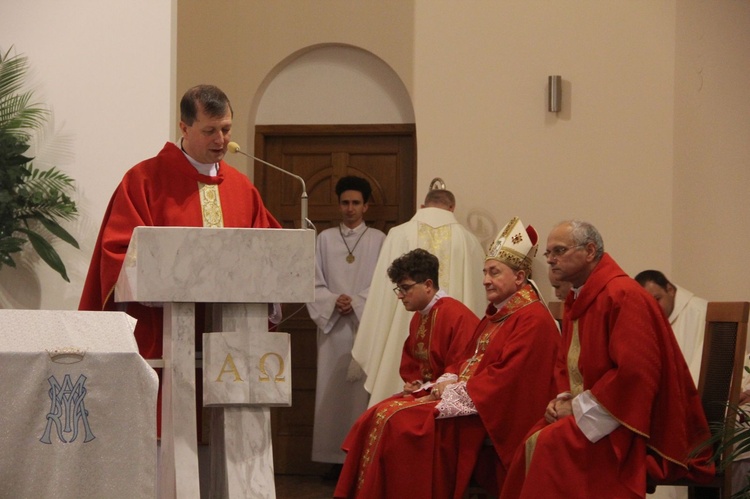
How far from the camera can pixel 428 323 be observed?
521 cm

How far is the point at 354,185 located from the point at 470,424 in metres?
2.89

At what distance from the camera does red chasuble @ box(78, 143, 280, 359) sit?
330 cm

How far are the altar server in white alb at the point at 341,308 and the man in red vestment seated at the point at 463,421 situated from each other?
2.17 m

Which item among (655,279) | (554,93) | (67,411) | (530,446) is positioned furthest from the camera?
(554,93)

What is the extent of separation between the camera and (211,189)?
374 cm

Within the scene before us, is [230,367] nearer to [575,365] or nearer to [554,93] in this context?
[575,365]

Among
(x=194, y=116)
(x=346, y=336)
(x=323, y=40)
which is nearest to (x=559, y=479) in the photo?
(x=194, y=116)

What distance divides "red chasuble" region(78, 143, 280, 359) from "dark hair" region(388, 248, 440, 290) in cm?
143

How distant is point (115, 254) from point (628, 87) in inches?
180

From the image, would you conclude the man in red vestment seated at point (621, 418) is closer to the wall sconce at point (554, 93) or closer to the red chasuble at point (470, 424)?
the red chasuble at point (470, 424)

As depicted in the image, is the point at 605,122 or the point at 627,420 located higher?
the point at 605,122

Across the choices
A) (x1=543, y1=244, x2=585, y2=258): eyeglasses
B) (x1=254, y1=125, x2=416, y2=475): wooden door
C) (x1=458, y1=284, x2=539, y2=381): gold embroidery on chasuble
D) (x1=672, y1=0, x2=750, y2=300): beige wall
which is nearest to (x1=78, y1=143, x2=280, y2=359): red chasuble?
(x1=543, y1=244, x2=585, y2=258): eyeglasses

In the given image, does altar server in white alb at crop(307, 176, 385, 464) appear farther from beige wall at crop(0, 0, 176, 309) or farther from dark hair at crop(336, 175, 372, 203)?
beige wall at crop(0, 0, 176, 309)

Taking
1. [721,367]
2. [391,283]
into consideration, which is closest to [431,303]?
[391,283]
